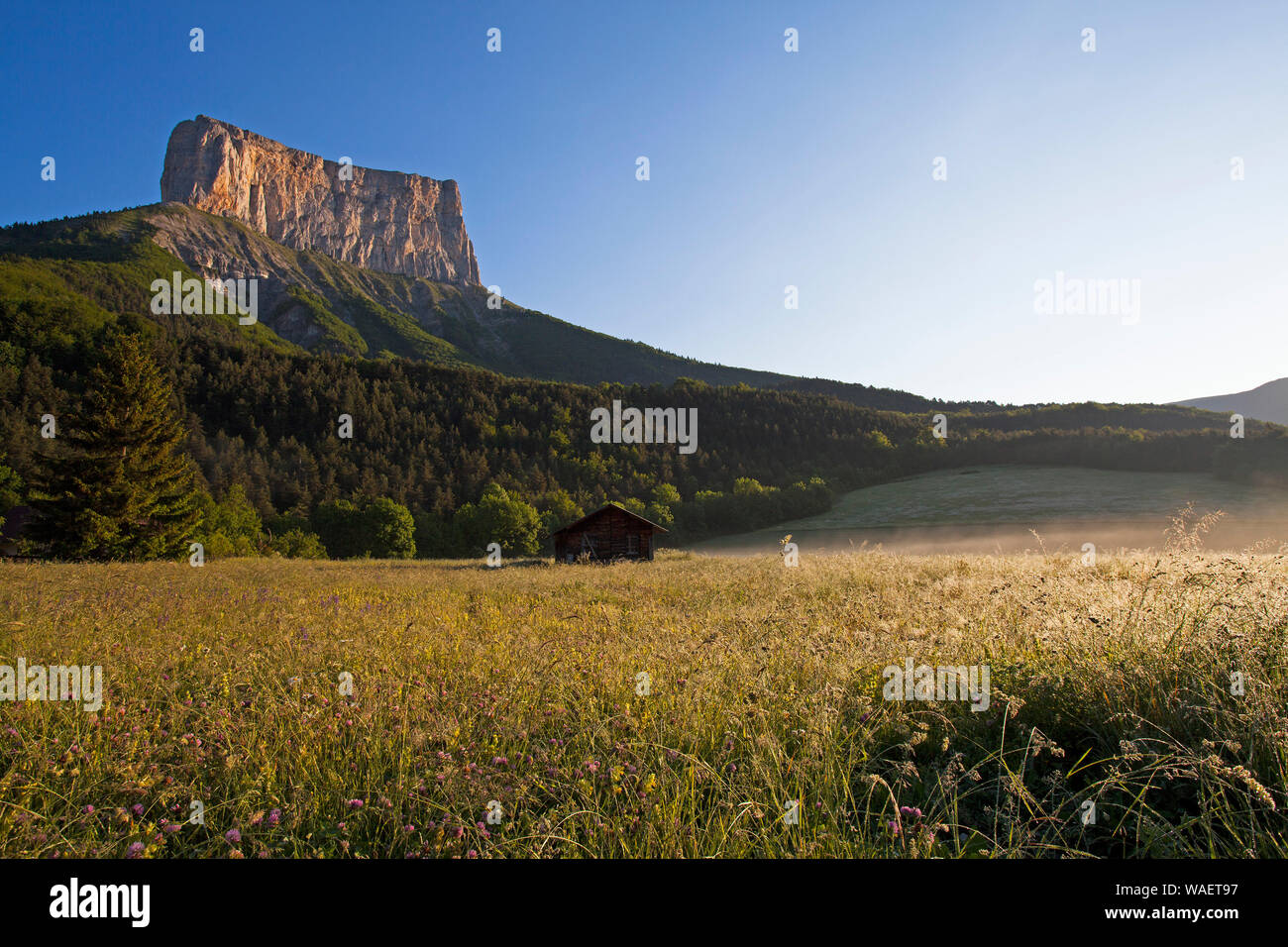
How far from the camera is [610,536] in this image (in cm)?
3959

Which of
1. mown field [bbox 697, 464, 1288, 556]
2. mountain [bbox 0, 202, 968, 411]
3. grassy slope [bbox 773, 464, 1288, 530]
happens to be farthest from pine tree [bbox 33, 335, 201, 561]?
mountain [bbox 0, 202, 968, 411]

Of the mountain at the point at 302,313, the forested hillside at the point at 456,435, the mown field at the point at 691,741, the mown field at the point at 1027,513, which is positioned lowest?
the mown field at the point at 1027,513

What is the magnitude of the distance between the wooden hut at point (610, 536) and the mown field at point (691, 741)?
33.1 m

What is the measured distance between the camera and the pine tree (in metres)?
27.6

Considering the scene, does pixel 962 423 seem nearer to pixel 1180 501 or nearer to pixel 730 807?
pixel 1180 501

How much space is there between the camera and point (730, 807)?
7.52 feet

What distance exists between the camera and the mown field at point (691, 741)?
2.27m

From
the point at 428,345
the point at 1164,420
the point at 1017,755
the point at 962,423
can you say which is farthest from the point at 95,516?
the point at 428,345

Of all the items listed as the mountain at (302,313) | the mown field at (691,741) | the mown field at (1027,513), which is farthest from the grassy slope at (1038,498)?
the mountain at (302,313)

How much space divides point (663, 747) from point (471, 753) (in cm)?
112

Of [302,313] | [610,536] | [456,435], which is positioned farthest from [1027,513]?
[302,313]

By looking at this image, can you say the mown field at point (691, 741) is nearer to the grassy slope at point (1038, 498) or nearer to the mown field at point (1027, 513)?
the mown field at point (1027, 513)

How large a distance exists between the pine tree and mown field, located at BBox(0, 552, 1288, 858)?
1216 inches

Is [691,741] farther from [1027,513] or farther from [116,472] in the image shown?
[1027,513]
